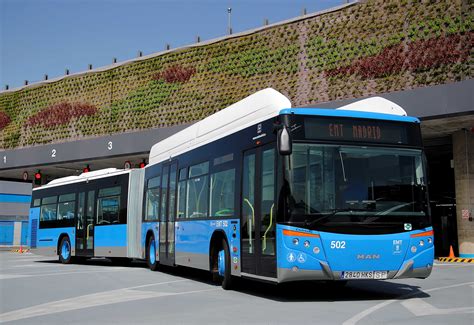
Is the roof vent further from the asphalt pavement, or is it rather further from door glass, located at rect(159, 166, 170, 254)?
door glass, located at rect(159, 166, 170, 254)

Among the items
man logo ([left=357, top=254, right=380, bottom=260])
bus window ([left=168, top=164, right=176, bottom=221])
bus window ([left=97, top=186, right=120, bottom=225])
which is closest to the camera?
man logo ([left=357, top=254, right=380, bottom=260])

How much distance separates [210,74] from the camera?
3203 centimetres

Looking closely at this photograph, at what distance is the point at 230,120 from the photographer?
12.0 metres

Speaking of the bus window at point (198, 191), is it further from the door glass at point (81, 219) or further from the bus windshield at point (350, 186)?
the door glass at point (81, 219)

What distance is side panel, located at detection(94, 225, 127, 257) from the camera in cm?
1872

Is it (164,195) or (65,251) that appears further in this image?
(65,251)

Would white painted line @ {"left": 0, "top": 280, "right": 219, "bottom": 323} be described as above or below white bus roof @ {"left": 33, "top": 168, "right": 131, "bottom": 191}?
below

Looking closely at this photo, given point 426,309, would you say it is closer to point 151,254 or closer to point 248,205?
point 248,205

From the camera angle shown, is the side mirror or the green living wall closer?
the side mirror

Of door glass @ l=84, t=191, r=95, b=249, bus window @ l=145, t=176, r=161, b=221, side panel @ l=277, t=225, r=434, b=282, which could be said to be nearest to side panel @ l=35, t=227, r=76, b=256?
door glass @ l=84, t=191, r=95, b=249

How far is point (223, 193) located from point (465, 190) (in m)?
14.1

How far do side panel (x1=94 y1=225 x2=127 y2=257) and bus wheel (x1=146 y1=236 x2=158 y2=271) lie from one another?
171cm

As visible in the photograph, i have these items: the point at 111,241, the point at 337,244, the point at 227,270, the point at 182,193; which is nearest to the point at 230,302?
the point at 227,270

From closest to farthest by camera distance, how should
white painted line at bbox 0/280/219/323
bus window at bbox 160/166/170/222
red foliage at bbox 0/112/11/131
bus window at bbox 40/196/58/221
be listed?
1. white painted line at bbox 0/280/219/323
2. bus window at bbox 160/166/170/222
3. bus window at bbox 40/196/58/221
4. red foliage at bbox 0/112/11/131
